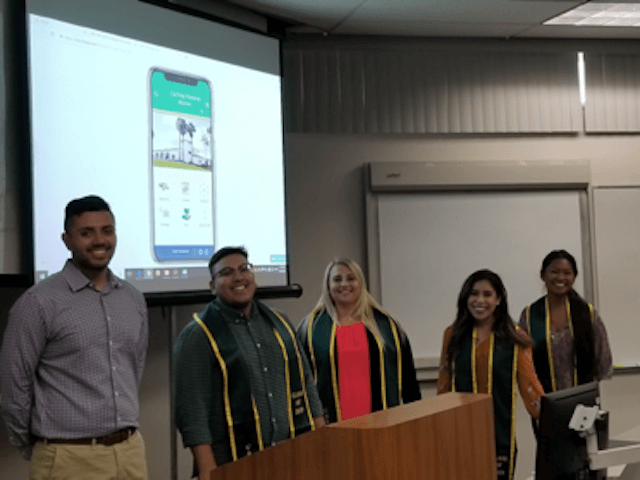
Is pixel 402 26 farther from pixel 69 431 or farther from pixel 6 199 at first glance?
pixel 69 431

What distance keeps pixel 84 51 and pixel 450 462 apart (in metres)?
2.21

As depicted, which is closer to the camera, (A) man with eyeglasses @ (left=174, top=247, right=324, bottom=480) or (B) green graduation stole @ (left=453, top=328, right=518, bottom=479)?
(A) man with eyeglasses @ (left=174, top=247, right=324, bottom=480)

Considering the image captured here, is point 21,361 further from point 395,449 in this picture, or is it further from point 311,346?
point 311,346

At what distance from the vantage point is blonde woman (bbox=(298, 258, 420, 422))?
339 centimetres

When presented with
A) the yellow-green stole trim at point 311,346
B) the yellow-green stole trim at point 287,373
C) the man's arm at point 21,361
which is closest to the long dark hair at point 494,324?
the yellow-green stole trim at point 311,346

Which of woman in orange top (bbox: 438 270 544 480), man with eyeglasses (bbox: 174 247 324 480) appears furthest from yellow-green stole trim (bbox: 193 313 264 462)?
woman in orange top (bbox: 438 270 544 480)

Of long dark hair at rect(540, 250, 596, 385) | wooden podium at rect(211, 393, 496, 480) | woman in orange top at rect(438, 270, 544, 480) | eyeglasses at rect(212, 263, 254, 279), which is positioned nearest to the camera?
wooden podium at rect(211, 393, 496, 480)

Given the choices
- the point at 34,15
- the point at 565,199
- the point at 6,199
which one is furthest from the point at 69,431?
the point at 565,199

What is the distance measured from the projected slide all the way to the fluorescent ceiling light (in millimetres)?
1750

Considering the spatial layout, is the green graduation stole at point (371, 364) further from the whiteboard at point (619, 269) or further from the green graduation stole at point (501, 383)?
the whiteboard at point (619, 269)

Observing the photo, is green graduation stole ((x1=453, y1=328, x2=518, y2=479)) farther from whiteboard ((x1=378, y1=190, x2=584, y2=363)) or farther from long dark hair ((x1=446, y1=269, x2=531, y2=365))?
whiteboard ((x1=378, y1=190, x2=584, y2=363))

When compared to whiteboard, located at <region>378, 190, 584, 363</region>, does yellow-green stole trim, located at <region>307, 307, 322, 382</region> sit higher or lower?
lower

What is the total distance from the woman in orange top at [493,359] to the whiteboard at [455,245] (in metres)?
1.40

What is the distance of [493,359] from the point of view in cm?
340
